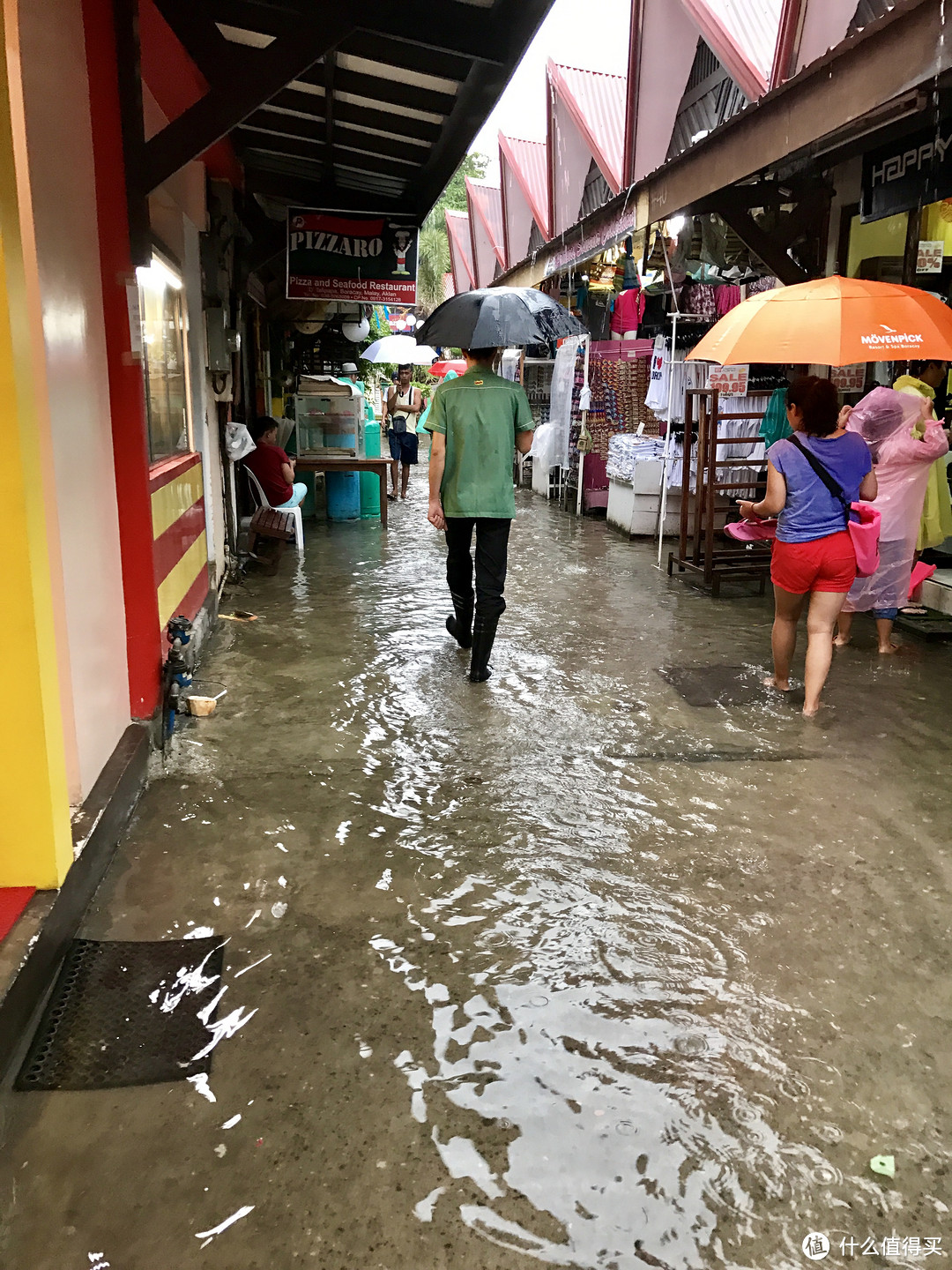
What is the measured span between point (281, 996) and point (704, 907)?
143 cm

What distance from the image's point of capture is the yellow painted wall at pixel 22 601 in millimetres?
2523

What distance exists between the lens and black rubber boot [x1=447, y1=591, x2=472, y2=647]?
242 inches

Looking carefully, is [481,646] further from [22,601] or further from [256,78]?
[22,601]

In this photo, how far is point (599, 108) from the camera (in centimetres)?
1313

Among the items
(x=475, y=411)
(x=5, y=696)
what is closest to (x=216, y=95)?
(x=475, y=411)

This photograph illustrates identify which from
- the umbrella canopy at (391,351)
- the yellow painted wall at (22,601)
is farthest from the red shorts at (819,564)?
the umbrella canopy at (391,351)

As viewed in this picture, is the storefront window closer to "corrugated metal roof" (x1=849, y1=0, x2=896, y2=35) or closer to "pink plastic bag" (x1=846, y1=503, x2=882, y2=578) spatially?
"pink plastic bag" (x1=846, y1=503, x2=882, y2=578)

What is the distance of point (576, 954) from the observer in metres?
3.00

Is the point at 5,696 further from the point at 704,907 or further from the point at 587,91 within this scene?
the point at 587,91

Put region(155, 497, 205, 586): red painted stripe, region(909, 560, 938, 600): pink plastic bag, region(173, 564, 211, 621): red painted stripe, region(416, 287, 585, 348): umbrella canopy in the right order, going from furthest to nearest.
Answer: region(909, 560, 938, 600): pink plastic bag
region(173, 564, 211, 621): red painted stripe
region(416, 287, 585, 348): umbrella canopy
region(155, 497, 205, 586): red painted stripe

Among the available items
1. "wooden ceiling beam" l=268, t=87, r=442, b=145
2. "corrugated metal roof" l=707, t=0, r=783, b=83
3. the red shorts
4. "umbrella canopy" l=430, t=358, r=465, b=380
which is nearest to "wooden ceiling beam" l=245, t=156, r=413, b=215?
"wooden ceiling beam" l=268, t=87, r=442, b=145

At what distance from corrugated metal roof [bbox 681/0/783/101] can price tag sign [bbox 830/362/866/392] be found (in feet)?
9.01

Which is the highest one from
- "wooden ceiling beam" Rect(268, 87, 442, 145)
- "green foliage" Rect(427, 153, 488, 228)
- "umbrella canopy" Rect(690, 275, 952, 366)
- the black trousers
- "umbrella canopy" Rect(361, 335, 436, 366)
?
"green foliage" Rect(427, 153, 488, 228)

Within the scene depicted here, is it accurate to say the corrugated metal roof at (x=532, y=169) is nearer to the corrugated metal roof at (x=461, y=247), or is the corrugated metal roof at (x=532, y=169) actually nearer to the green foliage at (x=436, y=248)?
the corrugated metal roof at (x=461, y=247)
